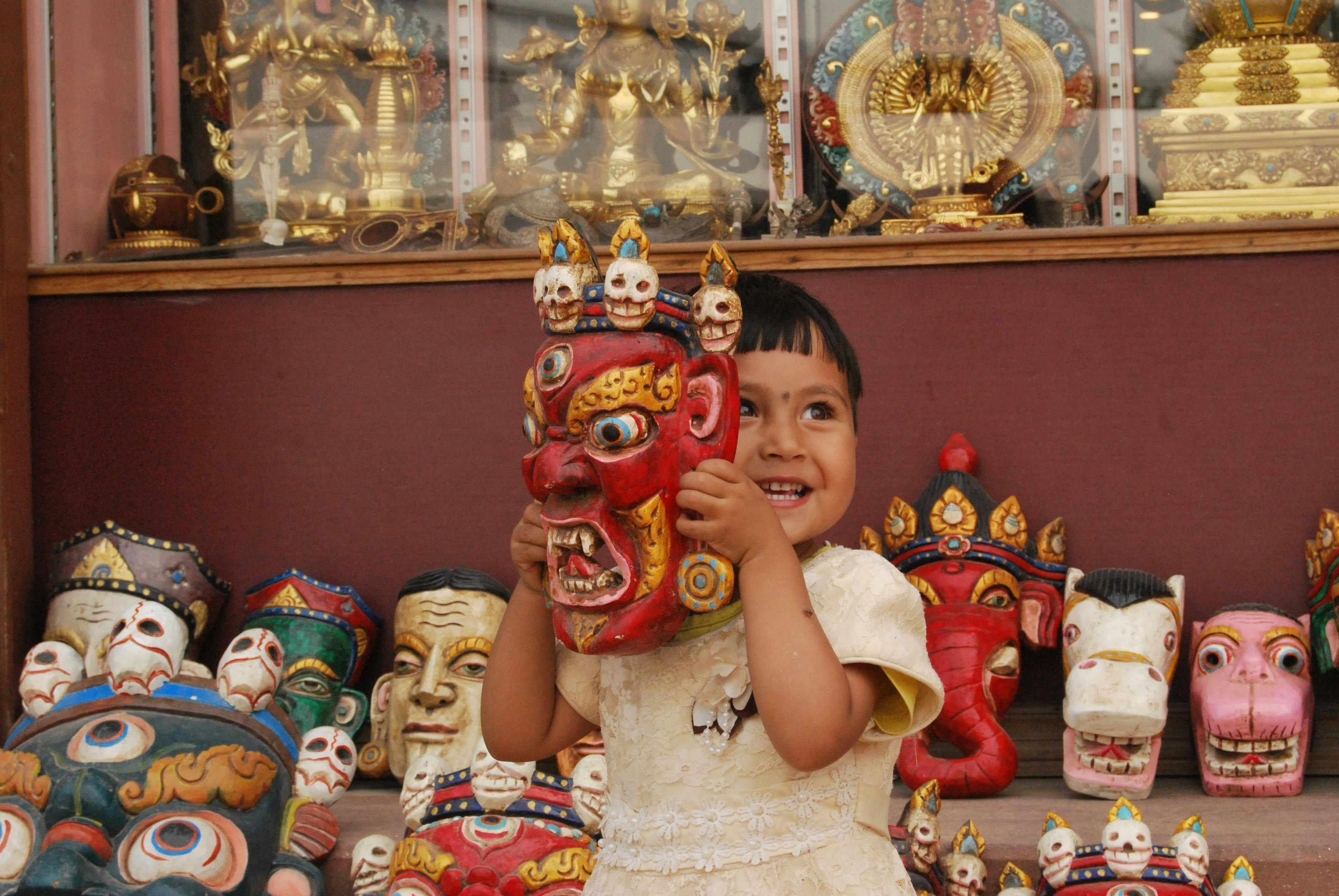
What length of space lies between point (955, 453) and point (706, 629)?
230 cm

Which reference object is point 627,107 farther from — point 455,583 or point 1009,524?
point 1009,524

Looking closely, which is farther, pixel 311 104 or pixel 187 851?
pixel 311 104

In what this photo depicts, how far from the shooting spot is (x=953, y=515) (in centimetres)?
370

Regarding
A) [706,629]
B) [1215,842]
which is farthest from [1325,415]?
[706,629]

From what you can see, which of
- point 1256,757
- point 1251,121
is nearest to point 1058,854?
point 1256,757

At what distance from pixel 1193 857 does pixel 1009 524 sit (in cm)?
124

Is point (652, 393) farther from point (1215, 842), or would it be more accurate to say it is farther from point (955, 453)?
point (955, 453)

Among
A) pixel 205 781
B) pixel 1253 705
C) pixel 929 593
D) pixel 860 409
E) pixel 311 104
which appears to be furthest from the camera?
pixel 311 104

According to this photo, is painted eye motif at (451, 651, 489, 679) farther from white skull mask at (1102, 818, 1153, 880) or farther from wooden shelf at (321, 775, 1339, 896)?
white skull mask at (1102, 818, 1153, 880)

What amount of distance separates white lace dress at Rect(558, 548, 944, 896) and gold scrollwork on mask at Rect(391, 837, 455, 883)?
0.92 m

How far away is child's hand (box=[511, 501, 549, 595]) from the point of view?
1.66 meters

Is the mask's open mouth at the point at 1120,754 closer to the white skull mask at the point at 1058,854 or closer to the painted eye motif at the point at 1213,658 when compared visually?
the painted eye motif at the point at 1213,658

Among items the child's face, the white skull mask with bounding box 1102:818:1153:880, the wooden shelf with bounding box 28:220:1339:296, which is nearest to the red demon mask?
the child's face

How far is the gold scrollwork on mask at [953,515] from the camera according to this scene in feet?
12.1
